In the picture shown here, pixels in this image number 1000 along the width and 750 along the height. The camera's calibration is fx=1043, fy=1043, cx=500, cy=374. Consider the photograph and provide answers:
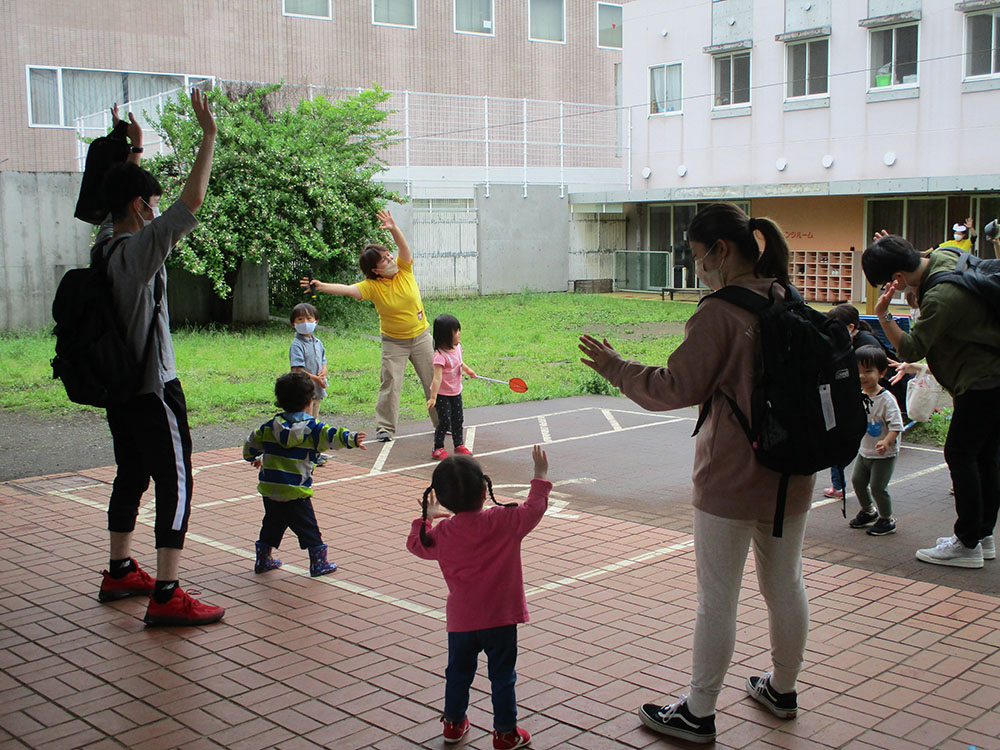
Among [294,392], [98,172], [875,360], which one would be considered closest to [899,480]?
[875,360]

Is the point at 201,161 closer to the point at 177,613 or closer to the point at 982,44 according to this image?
the point at 177,613

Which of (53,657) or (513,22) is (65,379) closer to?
(53,657)

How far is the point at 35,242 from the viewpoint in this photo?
61.0 ft

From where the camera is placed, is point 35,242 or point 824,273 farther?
point 824,273

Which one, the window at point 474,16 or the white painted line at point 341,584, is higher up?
the window at point 474,16

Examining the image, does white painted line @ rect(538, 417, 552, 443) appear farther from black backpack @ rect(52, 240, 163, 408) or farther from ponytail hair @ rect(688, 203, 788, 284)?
ponytail hair @ rect(688, 203, 788, 284)

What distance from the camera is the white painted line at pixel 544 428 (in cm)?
1011

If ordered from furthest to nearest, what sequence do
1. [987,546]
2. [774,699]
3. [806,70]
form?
[806,70] < [987,546] < [774,699]

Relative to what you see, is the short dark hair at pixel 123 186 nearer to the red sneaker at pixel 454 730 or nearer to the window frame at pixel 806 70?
the red sneaker at pixel 454 730

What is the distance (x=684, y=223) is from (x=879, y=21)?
338 inches

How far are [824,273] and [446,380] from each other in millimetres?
20181

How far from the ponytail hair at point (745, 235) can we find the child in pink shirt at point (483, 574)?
40.3 inches

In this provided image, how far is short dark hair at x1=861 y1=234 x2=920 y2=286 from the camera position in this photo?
5473 millimetres

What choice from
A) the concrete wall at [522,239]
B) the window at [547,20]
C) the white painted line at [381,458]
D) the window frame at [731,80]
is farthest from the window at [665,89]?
the white painted line at [381,458]
